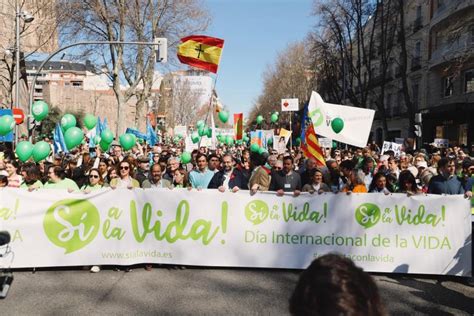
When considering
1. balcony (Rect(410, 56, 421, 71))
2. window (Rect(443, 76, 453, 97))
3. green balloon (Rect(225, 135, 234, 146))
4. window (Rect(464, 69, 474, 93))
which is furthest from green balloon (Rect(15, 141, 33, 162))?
balcony (Rect(410, 56, 421, 71))

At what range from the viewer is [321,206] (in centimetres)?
595

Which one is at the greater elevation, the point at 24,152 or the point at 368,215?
the point at 24,152

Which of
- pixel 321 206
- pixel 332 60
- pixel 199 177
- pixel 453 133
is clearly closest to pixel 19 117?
pixel 199 177

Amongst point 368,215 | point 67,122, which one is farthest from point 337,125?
point 67,122

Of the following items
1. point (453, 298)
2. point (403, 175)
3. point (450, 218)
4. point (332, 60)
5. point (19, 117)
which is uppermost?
point (332, 60)

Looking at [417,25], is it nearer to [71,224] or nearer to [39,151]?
[39,151]

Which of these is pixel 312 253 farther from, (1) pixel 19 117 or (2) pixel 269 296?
(1) pixel 19 117

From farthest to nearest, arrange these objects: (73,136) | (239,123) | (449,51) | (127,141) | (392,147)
→ 1. (449,51)
2. (239,123)
3. (392,147)
4. (127,141)
5. (73,136)

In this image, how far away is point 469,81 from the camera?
26812 millimetres

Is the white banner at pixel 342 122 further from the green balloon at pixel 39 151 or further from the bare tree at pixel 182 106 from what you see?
the bare tree at pixel 182 106

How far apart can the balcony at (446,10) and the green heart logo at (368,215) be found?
23.1 metres

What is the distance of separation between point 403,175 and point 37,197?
4867mm

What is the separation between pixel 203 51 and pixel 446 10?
23409mm

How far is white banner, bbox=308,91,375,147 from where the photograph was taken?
9078mm
